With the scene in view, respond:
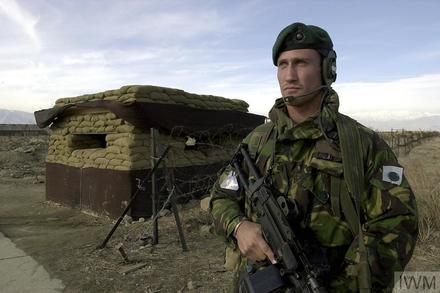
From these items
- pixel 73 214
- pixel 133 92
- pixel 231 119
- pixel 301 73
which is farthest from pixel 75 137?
pixel 301 73

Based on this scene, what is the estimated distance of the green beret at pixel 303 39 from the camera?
174cm

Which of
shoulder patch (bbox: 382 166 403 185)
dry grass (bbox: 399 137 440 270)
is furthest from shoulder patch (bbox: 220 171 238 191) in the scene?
dry grass (bbox: 399 137 440 270)

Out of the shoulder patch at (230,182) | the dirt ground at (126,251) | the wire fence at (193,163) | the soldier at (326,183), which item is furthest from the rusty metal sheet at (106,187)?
the soldier at (326,183)

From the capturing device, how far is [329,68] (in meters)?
1.74

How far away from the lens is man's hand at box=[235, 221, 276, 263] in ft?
5.17

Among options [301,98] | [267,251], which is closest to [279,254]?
[267,251]

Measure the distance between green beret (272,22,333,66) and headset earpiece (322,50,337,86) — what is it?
3 centimetres

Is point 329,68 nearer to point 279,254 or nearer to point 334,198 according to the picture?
point 334,198

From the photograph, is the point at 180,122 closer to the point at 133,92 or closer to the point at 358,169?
the point at 133,92

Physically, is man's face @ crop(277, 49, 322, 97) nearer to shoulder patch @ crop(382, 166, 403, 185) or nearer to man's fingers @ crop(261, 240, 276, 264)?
shoulder patch @ crop(382, 166, 403, 185)

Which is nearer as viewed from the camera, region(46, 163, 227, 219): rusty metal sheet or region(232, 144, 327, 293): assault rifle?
region(232, 144, 327, 293): assault rifle

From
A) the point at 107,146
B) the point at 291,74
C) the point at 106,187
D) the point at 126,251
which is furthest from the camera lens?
the point at 107,146

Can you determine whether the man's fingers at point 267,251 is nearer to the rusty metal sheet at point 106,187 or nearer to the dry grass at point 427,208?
the dry grass at point 427,208

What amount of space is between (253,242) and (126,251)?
12.3 feet
